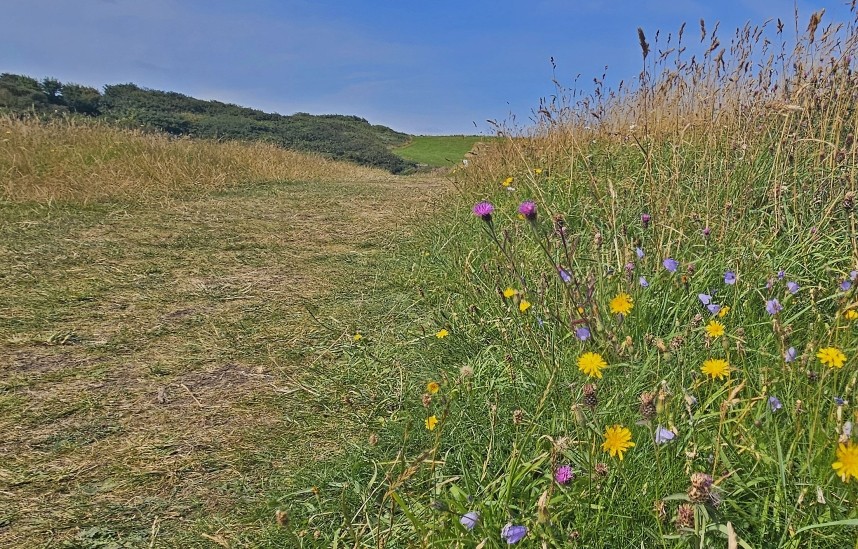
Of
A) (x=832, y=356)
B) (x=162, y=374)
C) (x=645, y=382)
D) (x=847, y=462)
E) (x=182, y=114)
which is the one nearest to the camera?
(x=847, y=462)

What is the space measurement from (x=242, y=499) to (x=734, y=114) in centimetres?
296

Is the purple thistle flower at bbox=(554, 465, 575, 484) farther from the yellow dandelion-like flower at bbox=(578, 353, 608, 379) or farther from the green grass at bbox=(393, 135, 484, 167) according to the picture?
the green grass at bbox=(393, 135, 484, 167)

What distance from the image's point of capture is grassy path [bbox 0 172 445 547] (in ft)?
4.51

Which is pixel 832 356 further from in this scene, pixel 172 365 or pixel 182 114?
pixel 182 114

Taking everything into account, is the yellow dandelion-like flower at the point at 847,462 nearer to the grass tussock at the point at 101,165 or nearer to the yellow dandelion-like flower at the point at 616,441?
the yellow dandelion-like flower at the point at 616,441

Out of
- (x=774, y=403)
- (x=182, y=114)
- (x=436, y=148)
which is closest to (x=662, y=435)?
(x=774, y=403)

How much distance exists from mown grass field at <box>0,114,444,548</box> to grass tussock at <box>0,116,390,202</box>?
49 centimetres

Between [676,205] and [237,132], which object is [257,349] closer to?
[676,205]

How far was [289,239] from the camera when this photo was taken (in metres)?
4.41

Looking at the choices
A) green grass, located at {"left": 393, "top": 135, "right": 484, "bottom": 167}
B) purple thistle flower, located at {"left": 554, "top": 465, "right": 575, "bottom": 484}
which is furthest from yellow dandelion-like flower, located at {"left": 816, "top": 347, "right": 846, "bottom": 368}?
green grass, located at {"left": 393, "top": 135, "right": 484, "bottom": 167}

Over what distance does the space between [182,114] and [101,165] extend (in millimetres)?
18159

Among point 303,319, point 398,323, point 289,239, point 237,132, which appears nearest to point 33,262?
point 289,239

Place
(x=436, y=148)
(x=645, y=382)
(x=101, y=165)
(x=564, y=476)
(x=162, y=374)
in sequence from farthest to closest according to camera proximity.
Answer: (x=436, y=148), (x=101, y=165), (x=162, y=374), (x=645, y=382), (x=564, y=476)

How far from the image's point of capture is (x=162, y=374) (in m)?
2.09
